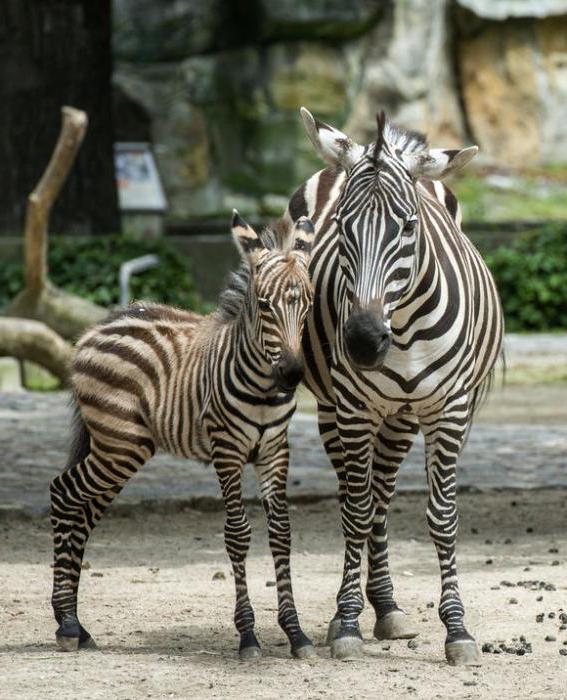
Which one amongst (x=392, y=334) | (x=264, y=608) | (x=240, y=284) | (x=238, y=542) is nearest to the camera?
(x=392, y=334)

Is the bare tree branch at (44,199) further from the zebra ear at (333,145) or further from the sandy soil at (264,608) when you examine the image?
the zebra ear at (333,145)

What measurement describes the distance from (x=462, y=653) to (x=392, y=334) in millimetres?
1281

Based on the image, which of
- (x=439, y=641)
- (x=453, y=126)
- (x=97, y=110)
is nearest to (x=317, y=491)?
(x=439, y=641)

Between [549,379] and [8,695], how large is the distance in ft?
36.1

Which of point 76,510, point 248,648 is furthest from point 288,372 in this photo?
point 76,510

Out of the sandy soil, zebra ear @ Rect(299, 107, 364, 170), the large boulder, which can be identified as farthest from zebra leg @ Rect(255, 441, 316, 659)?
the large boulder

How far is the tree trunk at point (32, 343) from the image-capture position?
13.5m

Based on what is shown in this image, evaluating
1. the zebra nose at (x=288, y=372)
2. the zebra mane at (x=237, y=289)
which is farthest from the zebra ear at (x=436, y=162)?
the zebra nose at (x=288, y=372)

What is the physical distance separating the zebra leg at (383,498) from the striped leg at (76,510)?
43.8 inches

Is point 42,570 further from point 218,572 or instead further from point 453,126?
point 453,126

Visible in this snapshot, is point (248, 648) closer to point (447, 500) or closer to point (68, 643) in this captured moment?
point (68, 643)

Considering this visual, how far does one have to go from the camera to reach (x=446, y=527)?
19.4 ft

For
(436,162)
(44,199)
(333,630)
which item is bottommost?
(333,630)

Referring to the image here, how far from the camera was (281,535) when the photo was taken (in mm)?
5816
